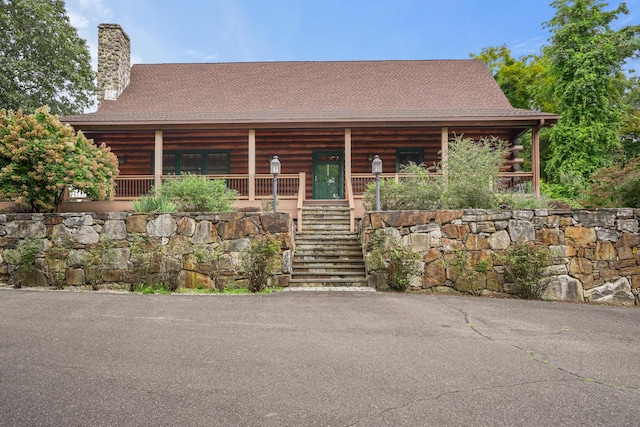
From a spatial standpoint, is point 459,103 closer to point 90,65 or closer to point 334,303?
point 334,303

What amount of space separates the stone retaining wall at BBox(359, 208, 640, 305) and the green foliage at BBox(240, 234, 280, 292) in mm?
2138

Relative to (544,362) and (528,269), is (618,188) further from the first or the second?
(544,362)

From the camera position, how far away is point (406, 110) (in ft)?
47.8

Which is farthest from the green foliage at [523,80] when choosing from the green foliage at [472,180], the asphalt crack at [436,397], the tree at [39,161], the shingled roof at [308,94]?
the asphalt crack at [436,397]

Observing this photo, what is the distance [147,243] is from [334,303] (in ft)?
14.6

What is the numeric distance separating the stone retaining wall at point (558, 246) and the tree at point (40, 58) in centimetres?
1851

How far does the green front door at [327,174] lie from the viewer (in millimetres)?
15727

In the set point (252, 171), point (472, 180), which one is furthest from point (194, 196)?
point (472, 180)

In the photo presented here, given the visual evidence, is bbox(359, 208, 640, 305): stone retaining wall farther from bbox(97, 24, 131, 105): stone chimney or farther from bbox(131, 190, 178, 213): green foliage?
bbox(97, 24, 131, 105): stone chimney

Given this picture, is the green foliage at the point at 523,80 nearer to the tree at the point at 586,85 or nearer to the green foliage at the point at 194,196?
the tree at the point at 586,85

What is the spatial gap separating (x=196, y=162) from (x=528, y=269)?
11847 mm

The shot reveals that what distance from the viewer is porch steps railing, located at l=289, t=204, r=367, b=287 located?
9.01 meters

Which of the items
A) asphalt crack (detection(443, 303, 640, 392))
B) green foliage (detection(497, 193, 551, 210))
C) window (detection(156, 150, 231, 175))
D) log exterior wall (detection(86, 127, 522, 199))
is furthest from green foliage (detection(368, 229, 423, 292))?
window (detection(156, 150, 231, 175))

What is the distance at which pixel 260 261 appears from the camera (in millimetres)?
8469
